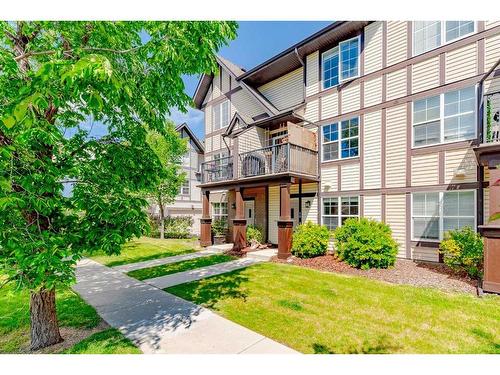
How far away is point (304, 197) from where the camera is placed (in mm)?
12852

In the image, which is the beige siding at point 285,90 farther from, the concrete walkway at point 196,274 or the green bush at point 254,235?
the concrete walkway at point 196,274

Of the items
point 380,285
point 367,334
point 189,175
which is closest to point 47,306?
point 367,334

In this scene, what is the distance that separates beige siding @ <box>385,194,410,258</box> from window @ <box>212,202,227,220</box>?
971cm

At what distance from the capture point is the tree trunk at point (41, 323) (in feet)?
13.7

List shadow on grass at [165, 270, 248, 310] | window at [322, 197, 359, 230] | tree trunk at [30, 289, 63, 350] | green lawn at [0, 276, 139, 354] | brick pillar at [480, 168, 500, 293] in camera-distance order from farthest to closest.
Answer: window at [322, 197, 359, 230]
shadow on grass at [165, 270, 248, 310]
brick pillar at [480, 168, 500, 293]
tree trunk at [30, 289, 63, 350]
green lawn at [0, 276, 139, 354]

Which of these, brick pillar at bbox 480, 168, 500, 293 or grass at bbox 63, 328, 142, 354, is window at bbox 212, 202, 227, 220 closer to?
grass at bbox 63, 328, 142, 354

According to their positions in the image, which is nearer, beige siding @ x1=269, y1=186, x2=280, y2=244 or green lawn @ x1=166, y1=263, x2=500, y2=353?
green lawn @ x1=166, y1=263, x2=500, y2=353

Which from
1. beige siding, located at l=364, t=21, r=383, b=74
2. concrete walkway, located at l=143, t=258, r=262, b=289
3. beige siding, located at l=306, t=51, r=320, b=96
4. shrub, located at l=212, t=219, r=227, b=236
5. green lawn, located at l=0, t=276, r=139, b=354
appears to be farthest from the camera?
shrub, located at l=212, t=219, r=227, b=236

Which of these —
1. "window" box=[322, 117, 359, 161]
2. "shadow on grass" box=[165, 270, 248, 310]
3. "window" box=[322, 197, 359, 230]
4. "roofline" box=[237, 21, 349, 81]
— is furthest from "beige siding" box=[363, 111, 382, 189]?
"shadow on grass" box=[165, 270, 248, 310]

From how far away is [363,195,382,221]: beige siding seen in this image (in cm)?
1041

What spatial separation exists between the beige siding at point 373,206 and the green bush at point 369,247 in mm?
1224

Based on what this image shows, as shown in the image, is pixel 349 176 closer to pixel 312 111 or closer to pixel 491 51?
pixel 312 111

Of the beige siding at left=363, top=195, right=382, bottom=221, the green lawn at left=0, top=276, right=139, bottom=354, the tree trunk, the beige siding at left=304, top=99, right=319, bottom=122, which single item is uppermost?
the beige siding at left=304, top=99, right=319, bottom=122

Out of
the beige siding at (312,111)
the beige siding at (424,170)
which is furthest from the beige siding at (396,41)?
the beige siding at (424,170)
